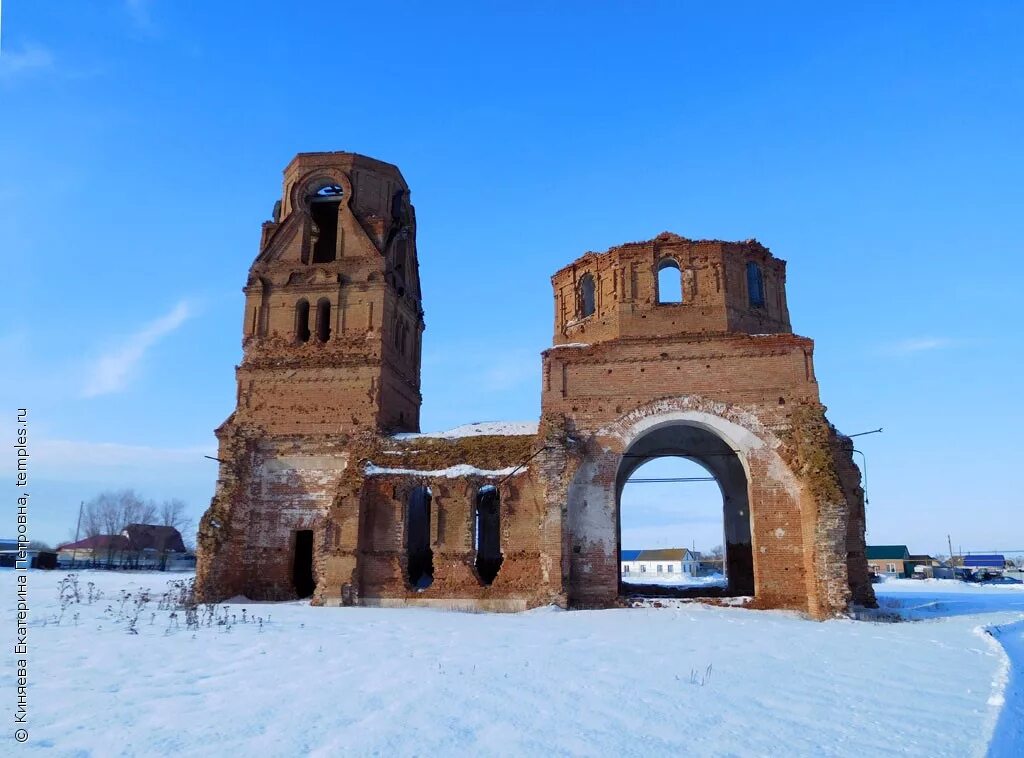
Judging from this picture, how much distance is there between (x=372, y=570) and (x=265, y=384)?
22.3 feet

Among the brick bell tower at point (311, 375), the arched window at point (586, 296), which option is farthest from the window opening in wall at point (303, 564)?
the arched window at point (586, 296)

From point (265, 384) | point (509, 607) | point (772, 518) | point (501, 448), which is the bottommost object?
point (509, 607)

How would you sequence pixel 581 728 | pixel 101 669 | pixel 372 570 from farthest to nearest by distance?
pixel 372 570, pixel 101 669, pixel 581 728

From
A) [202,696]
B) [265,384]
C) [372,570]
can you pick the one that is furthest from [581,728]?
[265,384]

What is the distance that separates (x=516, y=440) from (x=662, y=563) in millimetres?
51528

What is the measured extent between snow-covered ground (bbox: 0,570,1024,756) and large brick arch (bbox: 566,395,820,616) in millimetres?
3603

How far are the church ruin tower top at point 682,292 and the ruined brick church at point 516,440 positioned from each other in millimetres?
61

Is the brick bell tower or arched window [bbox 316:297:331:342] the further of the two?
arched window [bbox 316:297:331:342]

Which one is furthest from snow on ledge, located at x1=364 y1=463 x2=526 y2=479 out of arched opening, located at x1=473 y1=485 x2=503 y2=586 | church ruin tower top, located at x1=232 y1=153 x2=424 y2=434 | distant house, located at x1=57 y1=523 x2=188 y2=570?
distant house, located at x1=57 y1=523 x2=188 y2=570

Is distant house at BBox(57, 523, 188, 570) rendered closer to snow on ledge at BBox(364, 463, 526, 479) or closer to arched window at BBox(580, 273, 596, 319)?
snow on ledge at BBox(364, 463, 526, 479)

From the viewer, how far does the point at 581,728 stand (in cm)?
626

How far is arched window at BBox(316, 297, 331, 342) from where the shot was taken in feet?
75.4

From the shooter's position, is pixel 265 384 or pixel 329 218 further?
pixel 329 218

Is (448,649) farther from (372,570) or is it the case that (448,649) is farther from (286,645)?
(372,570)
